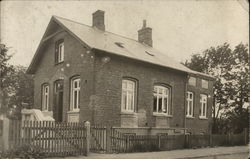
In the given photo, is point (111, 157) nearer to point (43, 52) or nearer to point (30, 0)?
point (30, 0)

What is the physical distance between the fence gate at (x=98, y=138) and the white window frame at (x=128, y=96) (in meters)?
3.62

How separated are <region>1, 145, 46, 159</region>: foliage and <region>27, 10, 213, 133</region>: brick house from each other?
4977mm

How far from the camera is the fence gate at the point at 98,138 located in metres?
12.4

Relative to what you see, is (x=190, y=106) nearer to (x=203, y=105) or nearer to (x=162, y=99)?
(x=203, y=105)

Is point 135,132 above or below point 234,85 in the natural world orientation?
below

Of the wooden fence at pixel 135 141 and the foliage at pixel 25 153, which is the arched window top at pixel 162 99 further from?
the foliage at pixel 25 153

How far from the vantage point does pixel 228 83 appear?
102 ft

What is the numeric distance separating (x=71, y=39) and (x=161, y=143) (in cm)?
741

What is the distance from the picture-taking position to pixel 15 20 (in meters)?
11.4

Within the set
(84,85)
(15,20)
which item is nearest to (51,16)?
(84,85)

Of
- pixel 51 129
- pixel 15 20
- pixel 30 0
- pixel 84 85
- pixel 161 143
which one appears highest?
pixel 30 0

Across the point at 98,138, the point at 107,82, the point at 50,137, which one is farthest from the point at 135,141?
the point at 50,137

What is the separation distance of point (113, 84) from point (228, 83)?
19.2 m

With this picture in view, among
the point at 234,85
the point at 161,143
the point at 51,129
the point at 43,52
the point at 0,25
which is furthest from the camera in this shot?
the point at 234,85
